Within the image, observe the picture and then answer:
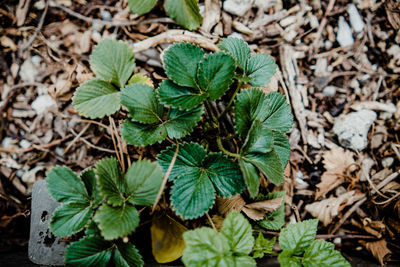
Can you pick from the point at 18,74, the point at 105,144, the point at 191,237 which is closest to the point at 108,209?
the point at 191,237

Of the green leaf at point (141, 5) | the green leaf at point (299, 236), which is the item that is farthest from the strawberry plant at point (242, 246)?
the green leaf at point (141, 5)

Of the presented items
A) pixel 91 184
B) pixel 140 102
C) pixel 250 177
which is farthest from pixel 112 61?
pixel 250 177

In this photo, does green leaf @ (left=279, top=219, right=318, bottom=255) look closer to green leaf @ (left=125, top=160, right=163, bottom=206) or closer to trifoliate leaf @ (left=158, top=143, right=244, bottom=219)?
trifoliate leaf @ (left=158, top=143, right=244, bottom=219)

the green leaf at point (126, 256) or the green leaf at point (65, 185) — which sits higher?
the green leaf at point (65, 185)

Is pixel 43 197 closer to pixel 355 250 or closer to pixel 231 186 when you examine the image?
pixel 231 186

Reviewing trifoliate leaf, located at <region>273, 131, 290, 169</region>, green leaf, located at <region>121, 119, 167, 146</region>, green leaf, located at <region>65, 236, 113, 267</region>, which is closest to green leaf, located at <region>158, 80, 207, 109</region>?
green leaf, located at <region>121, 119, 167, 146</region>

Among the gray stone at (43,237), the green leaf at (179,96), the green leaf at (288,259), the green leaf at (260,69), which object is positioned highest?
the green leaf at (260,69)

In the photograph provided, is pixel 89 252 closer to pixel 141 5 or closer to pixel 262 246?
pixel 262 246

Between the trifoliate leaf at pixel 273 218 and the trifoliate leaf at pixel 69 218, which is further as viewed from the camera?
the trifoliate leaf at pixel 273 218

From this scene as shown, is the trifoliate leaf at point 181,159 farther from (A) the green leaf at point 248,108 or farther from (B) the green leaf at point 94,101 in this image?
(B) the green leaf at point 94,101
